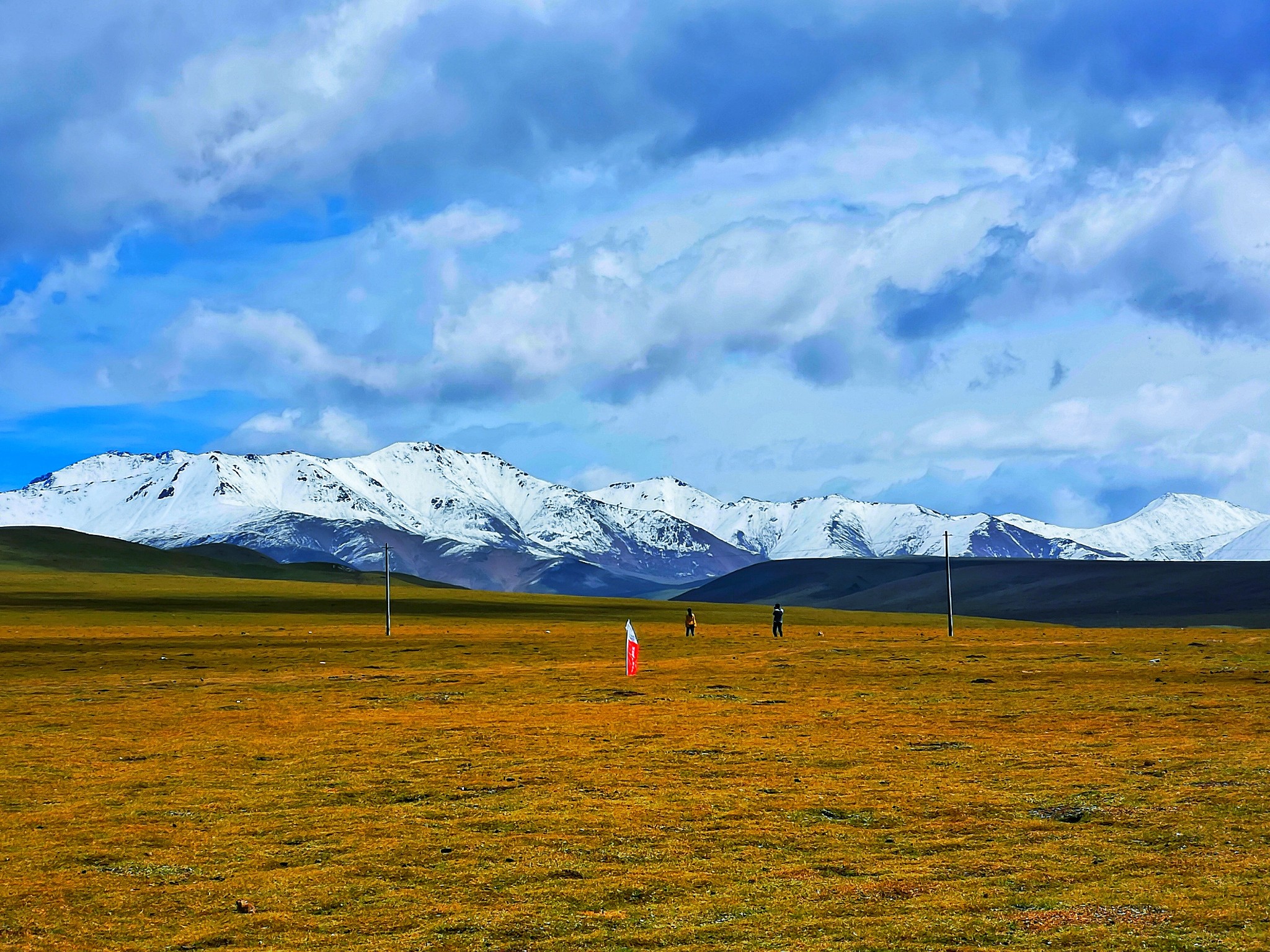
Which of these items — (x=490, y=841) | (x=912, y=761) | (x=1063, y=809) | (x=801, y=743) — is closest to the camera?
(x=490, y=841)

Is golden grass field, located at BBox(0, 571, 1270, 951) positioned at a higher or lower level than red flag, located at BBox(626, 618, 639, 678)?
lower

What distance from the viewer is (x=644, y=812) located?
68.4ft

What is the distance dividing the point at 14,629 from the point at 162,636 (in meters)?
14.5

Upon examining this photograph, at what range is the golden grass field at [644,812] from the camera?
1386 cm

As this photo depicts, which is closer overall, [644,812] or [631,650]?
[644,812]

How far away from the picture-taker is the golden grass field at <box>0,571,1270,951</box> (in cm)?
1386

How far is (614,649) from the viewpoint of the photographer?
76.1 metres

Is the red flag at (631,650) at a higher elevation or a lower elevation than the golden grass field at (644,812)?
higher

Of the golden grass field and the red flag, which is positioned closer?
the golden grass field

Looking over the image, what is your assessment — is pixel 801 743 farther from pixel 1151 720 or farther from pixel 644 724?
pixel 1151 720

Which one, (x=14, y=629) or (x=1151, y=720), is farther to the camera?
(x=14, y=629)

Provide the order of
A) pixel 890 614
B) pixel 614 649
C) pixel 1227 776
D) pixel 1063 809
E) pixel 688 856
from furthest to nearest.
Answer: pixel 890 614
pixel 614 649
pixel 1227 776
pixel 1063 809
pixel 688 856

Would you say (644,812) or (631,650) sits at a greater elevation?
(631,650)

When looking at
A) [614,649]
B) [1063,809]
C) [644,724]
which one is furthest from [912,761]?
[614,649]
